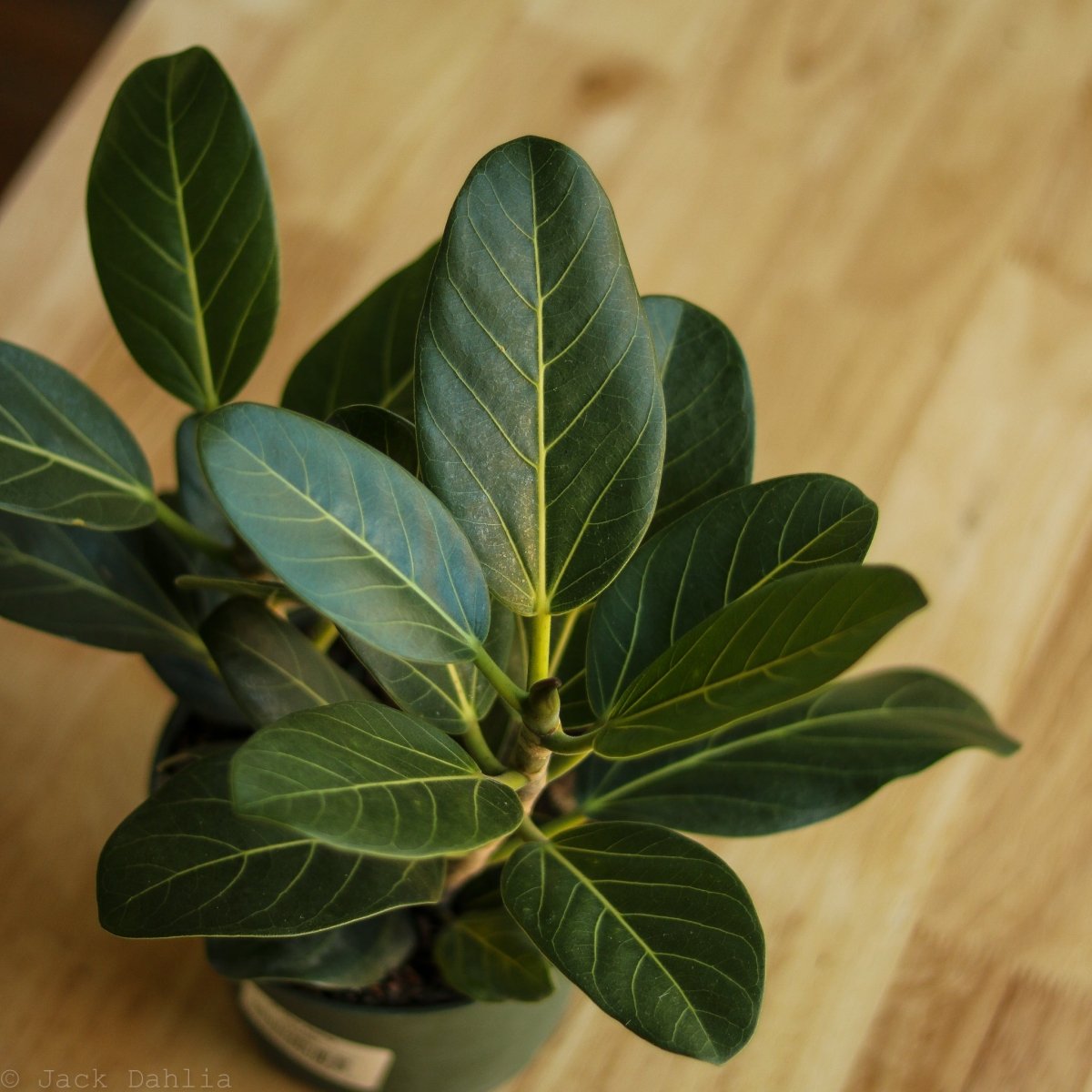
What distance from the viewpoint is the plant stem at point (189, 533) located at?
21.6 inches

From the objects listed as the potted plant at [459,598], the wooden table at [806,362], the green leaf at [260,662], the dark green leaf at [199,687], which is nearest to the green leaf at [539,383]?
the potted plant at [459,598]

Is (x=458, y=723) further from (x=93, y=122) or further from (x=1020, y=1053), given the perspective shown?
(x=93, y=122)

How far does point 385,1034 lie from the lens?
2.05 ft

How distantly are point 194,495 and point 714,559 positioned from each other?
0.82 feet

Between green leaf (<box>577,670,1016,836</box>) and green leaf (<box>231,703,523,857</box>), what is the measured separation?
15cm

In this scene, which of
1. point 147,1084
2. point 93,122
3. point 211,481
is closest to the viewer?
point 211,481

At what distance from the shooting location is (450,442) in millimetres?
433

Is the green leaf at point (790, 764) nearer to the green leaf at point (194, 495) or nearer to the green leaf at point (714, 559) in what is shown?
the green leaf at point (714, 559)

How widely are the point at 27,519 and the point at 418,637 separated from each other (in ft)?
0.75

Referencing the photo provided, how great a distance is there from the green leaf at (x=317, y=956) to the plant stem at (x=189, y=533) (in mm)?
162

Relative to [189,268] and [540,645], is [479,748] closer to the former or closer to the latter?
[540,645]

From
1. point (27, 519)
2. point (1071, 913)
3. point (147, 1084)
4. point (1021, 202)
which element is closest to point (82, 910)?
point (147, 1084)
